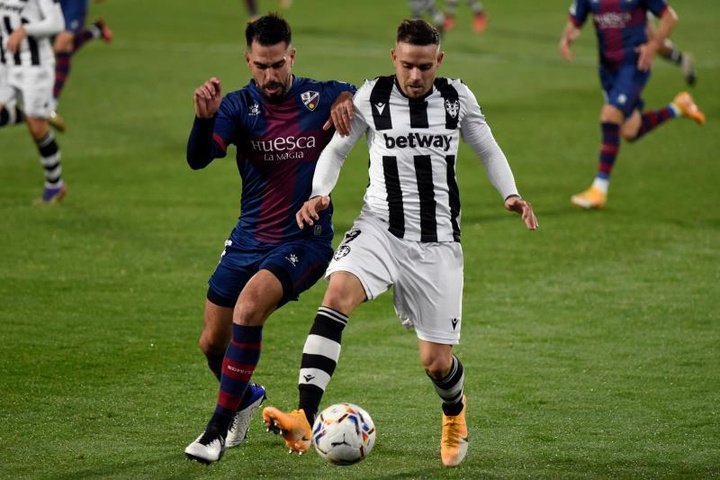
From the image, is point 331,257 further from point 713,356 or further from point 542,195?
point 542,195

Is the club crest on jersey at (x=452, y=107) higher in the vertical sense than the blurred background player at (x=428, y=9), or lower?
higher

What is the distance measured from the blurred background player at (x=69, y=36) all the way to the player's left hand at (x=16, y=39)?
428 centimetres

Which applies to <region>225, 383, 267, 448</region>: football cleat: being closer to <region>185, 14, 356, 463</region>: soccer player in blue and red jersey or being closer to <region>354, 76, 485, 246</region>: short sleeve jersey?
<region>185, 14, 356, 463</region>: soccer player in blue and red jersey

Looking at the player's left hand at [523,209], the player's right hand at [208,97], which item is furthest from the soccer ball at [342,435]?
the player's right hand at [208,97]

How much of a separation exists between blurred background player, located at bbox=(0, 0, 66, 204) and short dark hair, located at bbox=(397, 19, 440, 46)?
6.95 m

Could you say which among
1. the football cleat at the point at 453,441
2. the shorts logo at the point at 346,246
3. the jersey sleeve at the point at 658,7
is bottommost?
the jersey sleeve at the point at 658,7

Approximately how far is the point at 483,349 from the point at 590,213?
176 inches

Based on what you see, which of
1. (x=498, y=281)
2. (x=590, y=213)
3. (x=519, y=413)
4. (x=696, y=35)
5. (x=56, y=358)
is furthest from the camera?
(x=696, y=35)

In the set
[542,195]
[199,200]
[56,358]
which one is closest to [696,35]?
[542,195]

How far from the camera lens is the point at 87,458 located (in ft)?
21.2

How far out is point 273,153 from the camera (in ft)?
21.6

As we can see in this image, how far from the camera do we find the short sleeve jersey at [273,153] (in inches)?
259

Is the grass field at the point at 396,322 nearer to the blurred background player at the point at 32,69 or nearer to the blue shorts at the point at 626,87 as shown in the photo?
the blurred background player at the point at 32,69

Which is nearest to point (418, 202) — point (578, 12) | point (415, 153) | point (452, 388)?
point (415, 153)
